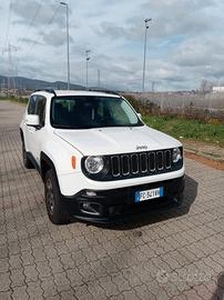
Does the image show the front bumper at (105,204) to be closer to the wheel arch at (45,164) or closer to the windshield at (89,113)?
the wheel arch at (45,164)

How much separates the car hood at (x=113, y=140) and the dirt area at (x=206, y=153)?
158 inches

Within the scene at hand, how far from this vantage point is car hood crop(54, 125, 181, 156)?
3.82 metres

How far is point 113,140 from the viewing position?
4035 mm

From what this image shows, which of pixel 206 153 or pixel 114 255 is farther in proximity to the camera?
pixel 206 153

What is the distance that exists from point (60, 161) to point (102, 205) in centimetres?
79

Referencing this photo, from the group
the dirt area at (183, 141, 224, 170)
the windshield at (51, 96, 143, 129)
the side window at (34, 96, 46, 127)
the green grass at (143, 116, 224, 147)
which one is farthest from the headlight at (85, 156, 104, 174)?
the green grass at (143, 116, 224, 147)

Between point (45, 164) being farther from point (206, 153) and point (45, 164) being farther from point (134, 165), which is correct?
point (206, 153)

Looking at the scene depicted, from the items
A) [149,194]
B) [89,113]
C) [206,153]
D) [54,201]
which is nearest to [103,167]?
[149,194]

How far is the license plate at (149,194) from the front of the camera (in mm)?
3869

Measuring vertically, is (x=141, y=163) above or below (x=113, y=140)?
below

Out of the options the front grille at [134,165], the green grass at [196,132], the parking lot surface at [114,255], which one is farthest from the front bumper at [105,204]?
the green grass at [196,132]

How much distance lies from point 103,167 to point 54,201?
90cm

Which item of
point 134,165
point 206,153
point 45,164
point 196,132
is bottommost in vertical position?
point 206,153

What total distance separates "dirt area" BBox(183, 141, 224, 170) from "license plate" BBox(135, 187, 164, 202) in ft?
13.9
